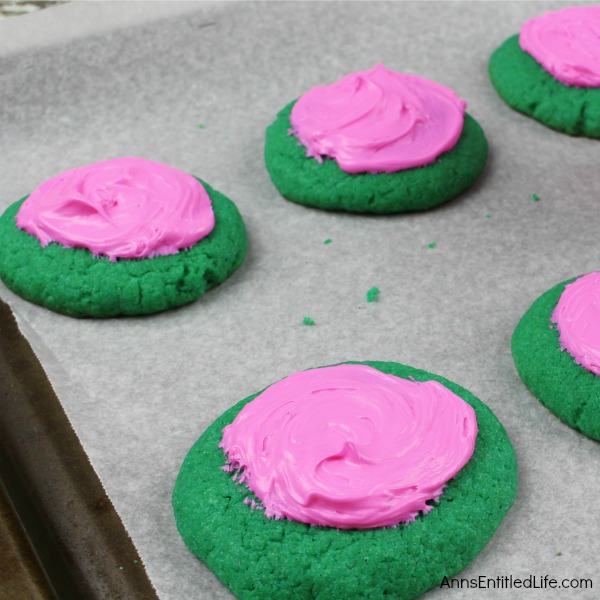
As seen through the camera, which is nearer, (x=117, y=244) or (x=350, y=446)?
(x=350, y=446)

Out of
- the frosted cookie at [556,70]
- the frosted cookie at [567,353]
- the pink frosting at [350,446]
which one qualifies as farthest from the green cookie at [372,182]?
the pink frosting at [350,446]

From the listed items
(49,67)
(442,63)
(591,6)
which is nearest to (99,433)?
(49,67)

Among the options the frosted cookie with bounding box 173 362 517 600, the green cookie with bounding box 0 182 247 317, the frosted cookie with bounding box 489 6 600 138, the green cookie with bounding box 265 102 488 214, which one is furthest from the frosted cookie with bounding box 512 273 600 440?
the frosted cookie with bounding box 489 6 600 138

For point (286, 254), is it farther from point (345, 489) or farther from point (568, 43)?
point (568, 43)

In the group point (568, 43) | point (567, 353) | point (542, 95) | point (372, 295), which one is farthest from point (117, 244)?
point (568, 43)

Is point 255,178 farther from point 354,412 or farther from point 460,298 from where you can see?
point 354,412
